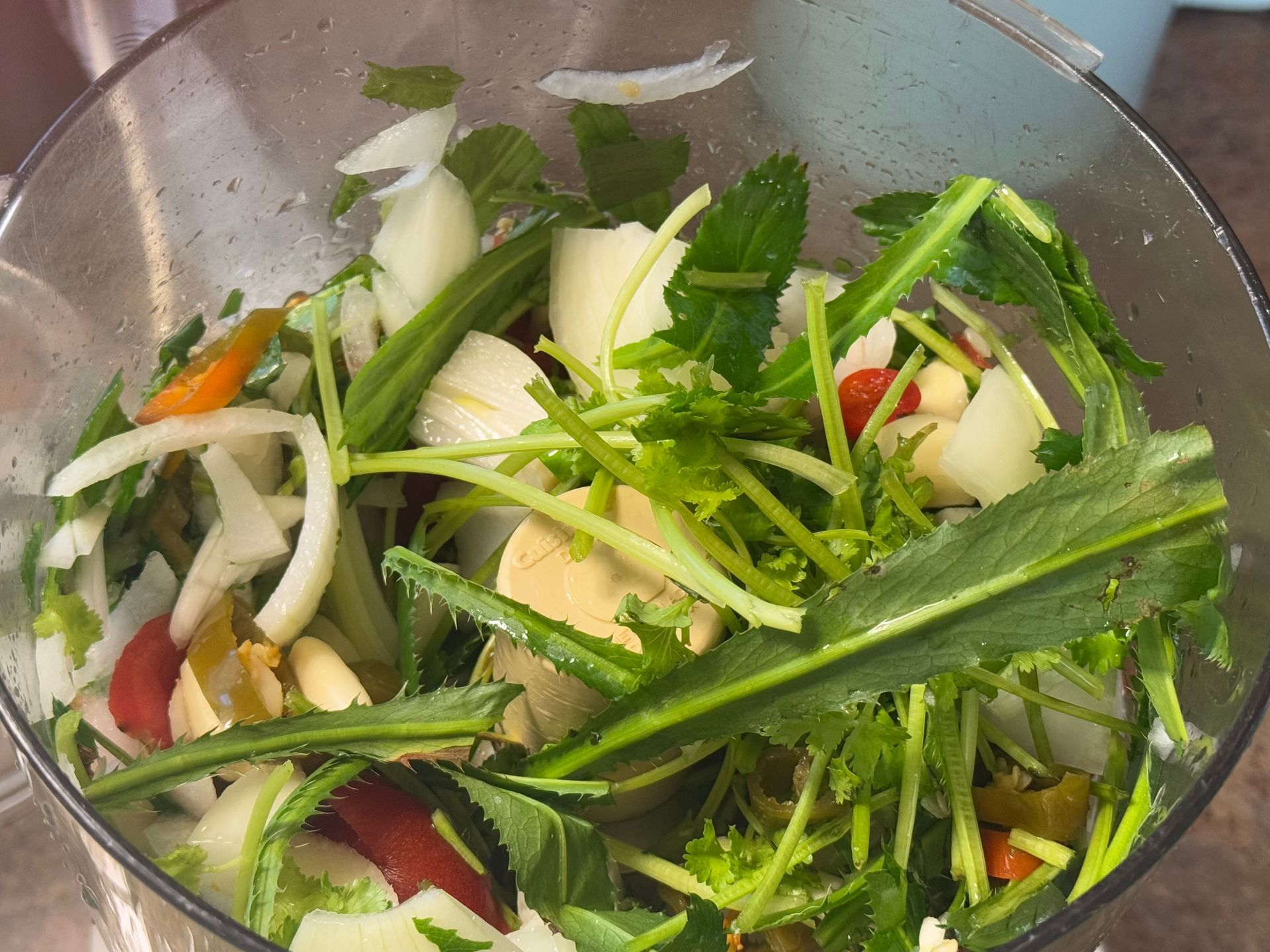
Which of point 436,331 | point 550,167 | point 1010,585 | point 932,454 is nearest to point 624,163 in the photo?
point 550,167

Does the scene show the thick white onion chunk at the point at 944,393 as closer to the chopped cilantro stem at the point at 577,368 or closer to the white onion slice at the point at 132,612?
the chopped cilantro stem at the point at 577,368

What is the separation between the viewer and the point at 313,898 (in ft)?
1.53

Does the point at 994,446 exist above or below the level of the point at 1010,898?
above

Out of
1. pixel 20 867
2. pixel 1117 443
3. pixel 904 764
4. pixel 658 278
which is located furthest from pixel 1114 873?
pixel 20 867

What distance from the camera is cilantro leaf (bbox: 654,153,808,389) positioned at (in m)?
0.55

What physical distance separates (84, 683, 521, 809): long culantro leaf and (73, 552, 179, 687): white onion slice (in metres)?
0.09

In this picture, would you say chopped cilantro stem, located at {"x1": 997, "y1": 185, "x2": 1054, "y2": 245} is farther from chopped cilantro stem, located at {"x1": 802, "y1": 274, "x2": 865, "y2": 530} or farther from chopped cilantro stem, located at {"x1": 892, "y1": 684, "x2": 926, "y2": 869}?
chopped cilantro stem, located at {"x1": 892, "y1": 684, "x2": 926, "y2": 869}

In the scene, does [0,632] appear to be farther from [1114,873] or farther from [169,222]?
[1114,873]

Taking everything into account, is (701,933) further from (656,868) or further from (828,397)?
(828,397)

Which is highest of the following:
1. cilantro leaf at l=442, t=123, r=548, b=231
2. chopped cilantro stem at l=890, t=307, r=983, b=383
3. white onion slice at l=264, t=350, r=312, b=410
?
cilantro leaf at l=442, t=123, r=548, b=231

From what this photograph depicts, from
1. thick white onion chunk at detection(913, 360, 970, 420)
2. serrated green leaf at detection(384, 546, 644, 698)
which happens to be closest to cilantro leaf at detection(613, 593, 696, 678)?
serrated green leaf at detection(384, 546, 644, 698)

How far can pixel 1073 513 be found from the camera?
461 millimetres

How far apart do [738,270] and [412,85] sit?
243 mm

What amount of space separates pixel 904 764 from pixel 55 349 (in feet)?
1.52
